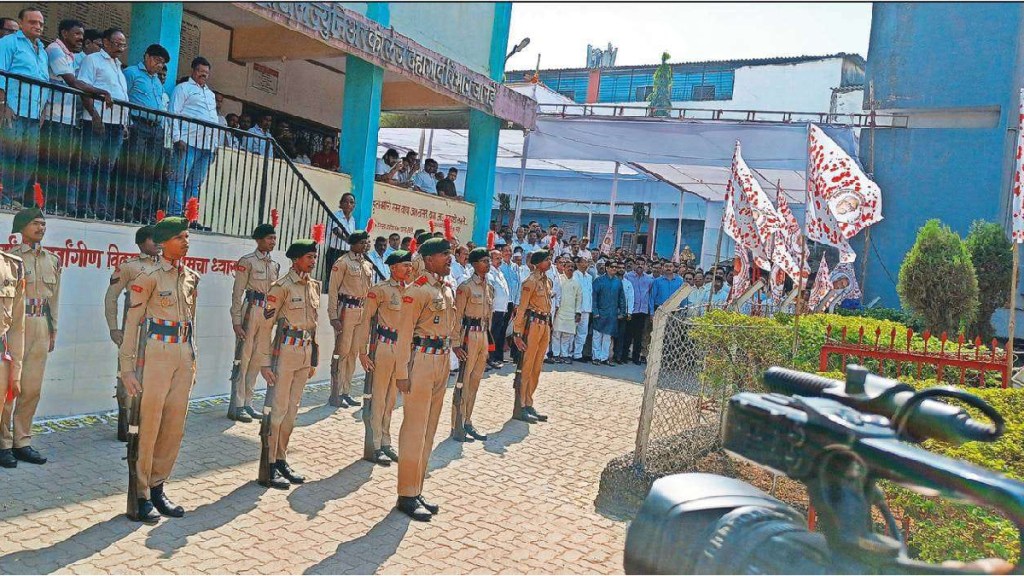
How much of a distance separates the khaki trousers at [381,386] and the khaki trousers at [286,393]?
0.72 metres

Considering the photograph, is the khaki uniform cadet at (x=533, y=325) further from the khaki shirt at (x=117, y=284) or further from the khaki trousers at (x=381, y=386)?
the khaki shirt at (x=117, y=284)

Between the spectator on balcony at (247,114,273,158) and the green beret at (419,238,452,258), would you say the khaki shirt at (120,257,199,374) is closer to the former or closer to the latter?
the green beret at (419,238,452,258)

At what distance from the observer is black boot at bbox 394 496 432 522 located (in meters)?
5.52

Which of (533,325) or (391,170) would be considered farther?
(391,170)

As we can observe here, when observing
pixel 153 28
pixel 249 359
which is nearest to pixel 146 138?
pixel 153 28

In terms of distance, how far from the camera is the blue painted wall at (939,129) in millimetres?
15406

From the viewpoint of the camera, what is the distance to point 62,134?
23.5 feet

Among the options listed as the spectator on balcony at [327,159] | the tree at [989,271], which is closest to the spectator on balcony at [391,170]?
the spectator on balcony at [327,159]

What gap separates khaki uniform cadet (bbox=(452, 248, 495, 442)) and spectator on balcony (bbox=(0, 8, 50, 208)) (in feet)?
12.6

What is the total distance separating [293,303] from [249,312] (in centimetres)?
182

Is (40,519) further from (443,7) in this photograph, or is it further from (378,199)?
(443,7)

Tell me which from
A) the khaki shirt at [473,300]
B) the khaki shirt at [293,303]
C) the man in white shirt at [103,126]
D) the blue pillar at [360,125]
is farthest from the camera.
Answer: the blue pillar at [360,125]

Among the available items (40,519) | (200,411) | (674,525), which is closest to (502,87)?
(200,411)

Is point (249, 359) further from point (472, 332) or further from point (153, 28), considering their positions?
point (153, 28)
